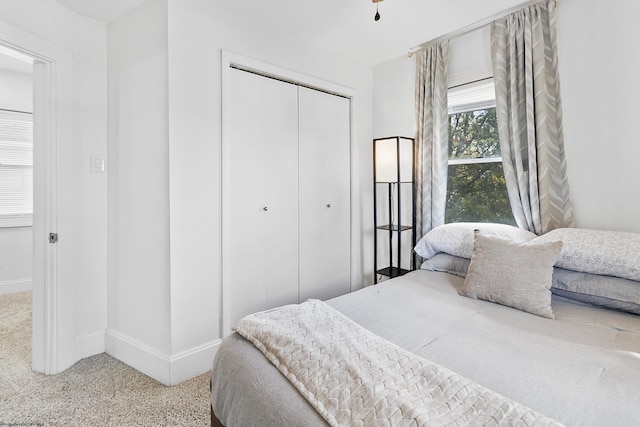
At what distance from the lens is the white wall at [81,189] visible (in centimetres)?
231

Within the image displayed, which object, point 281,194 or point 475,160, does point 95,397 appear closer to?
point 281,194

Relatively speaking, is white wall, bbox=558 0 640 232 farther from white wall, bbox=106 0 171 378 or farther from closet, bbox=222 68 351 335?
white wall, bbox=106 0 171 378

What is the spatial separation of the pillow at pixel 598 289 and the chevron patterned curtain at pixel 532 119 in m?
0.55

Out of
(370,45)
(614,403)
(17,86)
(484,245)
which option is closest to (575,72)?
(484,245)

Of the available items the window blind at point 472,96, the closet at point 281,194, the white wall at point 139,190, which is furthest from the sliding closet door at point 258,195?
the window blind at point 472,96

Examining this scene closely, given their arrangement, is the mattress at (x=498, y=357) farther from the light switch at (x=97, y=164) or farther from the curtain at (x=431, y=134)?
the light switch at (x=97, y=164)

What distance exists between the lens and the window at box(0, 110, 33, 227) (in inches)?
155

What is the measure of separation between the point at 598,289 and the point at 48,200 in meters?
3.29

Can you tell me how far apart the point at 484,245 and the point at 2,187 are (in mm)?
5004

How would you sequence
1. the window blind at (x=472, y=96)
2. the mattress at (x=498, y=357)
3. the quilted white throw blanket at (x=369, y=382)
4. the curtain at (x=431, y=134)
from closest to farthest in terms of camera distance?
the quilted white throw blanket at (x=369, y=382)
the mattress at (x=498, y=357)
the window blind at (x=472, y=96)
the curtain at (x=431, y=134)

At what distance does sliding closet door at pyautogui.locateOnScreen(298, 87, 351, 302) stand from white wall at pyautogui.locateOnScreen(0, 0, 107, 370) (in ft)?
4.90

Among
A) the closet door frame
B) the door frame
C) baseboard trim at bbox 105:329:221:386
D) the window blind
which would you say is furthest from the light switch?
the window blind

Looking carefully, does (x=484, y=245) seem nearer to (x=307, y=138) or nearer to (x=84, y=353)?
(x=307, y=138)

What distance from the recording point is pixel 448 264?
2.43 meters
